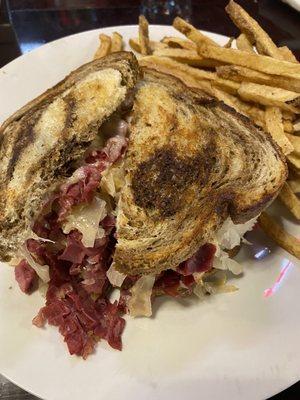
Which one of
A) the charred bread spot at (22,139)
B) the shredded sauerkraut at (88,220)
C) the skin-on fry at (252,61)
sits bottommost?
the shredded sauerkraut at (88,220)

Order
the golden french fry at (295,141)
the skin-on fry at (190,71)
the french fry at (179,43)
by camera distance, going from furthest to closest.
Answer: the french fry at (179,43)
the skin-on fry at (190,71)
the golden french fry at (295,141)

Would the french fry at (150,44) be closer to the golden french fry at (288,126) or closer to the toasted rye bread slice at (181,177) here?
the toasted rye bread slice at (181,177)

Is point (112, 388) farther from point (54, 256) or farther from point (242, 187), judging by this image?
point (242, 187)

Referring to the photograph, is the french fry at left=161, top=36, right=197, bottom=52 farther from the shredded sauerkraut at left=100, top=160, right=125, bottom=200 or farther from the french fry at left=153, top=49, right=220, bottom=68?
the shredded sauerkraut at left=100, top=160, right=125, bottom=200

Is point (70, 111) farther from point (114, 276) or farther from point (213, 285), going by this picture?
point (213, 285)

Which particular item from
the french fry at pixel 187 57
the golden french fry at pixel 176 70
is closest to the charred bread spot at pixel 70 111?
the golden french fry at pixel 176 70

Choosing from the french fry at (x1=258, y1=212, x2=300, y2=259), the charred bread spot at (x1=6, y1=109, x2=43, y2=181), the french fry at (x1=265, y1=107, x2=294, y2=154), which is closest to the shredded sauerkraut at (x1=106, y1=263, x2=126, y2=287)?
the charred bread spot at (x1=6, y1=109, x2=43, y2=181)

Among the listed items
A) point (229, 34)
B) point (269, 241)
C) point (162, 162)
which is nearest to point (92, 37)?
point (229, 34)

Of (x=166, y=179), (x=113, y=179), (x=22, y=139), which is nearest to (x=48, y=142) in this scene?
(x=22, y=139)
